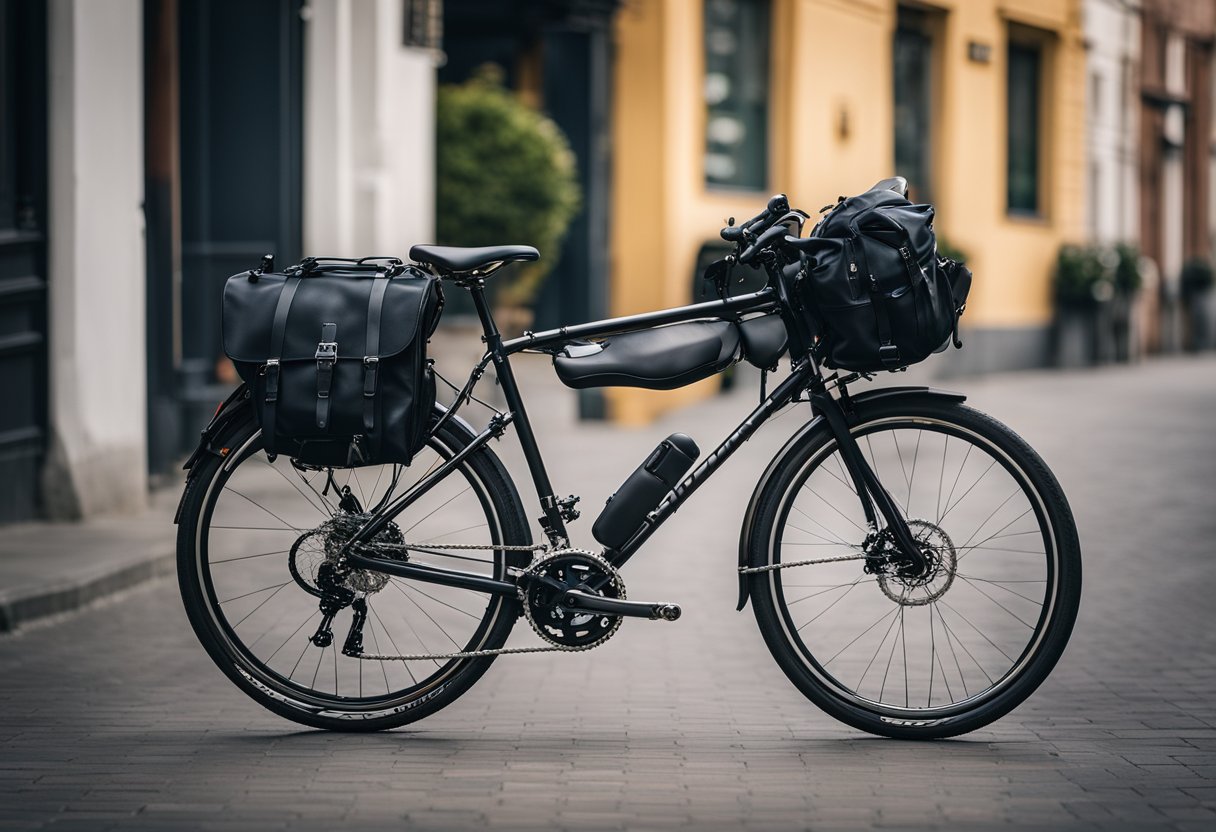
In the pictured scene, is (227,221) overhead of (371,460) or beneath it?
overhead

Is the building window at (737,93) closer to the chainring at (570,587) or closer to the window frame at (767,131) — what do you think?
the window frame at (767,131)

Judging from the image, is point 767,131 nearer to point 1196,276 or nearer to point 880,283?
point 880,283

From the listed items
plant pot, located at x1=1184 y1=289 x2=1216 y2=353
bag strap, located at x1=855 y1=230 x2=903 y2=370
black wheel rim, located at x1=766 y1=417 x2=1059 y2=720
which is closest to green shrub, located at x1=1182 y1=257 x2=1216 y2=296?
plant pot, located at x1=1184 y1=289 x2=1216 y2=353

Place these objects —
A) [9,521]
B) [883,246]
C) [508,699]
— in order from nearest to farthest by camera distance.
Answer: [883,246] → [508,699] → [9,521]

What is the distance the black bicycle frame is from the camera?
4742 mm

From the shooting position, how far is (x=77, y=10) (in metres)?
9.21

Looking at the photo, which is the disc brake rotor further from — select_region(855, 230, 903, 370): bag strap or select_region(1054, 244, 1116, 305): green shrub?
select_region(1054, 244, 1116, 305): green shrub

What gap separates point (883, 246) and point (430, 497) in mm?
1337

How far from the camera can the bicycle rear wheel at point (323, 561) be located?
4.80 meters

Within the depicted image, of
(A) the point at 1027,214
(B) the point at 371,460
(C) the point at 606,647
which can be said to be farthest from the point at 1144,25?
(B) the point at 371,460

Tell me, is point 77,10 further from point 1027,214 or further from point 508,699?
point 1027,214

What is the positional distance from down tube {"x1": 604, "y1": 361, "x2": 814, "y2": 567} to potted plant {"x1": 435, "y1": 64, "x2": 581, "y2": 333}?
949 centimetres

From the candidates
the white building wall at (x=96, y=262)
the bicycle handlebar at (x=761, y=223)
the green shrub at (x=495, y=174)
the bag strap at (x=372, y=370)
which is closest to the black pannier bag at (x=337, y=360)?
the bag strap at (x=372, y=370)

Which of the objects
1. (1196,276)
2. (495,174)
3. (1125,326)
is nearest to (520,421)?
(495,174)
